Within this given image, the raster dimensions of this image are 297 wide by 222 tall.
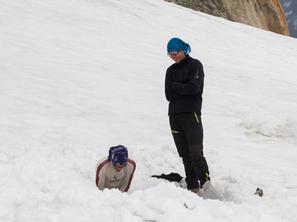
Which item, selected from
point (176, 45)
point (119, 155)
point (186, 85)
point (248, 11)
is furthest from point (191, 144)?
point (248, 11)

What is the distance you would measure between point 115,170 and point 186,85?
1.29 meters

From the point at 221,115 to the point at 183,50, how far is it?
5045 millimetres

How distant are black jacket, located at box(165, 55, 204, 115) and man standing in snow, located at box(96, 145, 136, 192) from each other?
82 cm

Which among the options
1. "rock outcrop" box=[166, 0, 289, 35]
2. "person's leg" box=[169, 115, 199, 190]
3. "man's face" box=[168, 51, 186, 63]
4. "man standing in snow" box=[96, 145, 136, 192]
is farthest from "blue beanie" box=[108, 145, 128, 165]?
"rock outcrop" box=[166, 0, 289, 35]

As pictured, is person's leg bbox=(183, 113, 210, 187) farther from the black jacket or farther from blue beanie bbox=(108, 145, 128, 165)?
blue beanie bbox=(108, 145, 128, 165)

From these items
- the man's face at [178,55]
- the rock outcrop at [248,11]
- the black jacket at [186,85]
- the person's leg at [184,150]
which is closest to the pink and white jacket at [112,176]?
the person's leg at [184,150]

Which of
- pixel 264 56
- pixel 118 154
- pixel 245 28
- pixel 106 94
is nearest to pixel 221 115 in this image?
pixel 106 94

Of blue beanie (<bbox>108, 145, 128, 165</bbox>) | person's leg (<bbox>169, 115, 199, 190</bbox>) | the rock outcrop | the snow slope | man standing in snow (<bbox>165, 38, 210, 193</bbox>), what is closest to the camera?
the snow slope

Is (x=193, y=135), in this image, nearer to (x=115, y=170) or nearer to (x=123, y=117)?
(x=115, y=170)

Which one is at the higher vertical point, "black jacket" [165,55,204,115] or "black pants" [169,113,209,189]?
"black jacket" [165,55,204,115]

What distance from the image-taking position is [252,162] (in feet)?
26.1

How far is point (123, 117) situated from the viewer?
10.1 m

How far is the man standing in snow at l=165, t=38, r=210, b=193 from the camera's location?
603cm

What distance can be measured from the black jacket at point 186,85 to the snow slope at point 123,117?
3.71 feet
